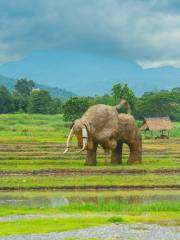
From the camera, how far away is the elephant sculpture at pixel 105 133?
4534cm

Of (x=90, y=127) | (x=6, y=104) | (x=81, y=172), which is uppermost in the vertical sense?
(x=6, y=104)

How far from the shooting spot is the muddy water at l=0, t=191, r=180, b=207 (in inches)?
1234

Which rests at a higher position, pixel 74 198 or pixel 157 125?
pixel 157 125

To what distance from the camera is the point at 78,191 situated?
3578 cm

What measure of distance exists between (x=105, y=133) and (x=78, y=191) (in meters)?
11.2

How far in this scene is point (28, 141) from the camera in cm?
7469

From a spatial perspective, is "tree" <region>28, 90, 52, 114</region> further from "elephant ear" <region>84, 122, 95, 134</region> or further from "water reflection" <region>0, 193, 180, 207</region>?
"water reflection" <region>0, 193, 180, 207</region>

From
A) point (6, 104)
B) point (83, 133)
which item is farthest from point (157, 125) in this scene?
point (6, 104)

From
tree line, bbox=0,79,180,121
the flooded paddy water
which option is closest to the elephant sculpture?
the flooded paddy water

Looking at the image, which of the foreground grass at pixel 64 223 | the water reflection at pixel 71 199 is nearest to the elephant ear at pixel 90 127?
the water reflection at pixel 71 199

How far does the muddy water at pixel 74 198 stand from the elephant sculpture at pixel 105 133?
408 inches

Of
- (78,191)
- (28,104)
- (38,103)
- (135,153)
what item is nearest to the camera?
(78,191)

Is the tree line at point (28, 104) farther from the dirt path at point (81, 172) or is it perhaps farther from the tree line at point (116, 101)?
the dirt path at point (81, 172)

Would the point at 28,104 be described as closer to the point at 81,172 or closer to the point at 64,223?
the point at 81,172
